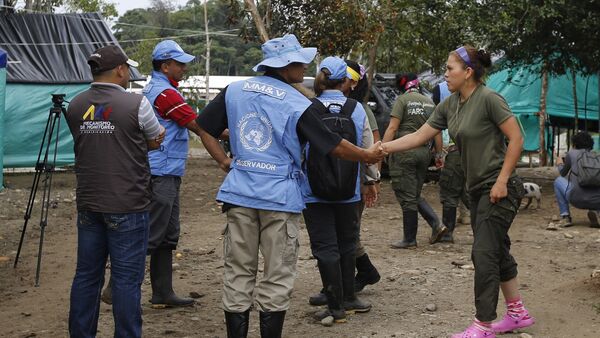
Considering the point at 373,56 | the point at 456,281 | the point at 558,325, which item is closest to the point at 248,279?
the point at 558,325

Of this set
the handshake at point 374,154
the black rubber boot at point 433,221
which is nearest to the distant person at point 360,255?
the handshake at point 374,154

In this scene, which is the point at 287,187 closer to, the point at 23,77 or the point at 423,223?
the point at 423,223

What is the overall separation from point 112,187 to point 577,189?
7074 millimetres

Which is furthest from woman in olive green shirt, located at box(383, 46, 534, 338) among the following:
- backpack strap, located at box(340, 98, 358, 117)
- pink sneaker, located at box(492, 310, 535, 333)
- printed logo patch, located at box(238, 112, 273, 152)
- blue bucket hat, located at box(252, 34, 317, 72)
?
printed logo patch, located at box(238, 112, 273, 152)

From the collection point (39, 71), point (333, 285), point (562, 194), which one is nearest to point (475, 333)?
point (333, 285)

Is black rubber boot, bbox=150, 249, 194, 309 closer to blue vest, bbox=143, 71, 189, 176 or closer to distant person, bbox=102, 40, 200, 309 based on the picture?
distant person, bbox=102, 40, 200, 309

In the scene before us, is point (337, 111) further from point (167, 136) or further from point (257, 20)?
point (257, 20)

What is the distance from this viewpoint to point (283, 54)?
5.24 meters

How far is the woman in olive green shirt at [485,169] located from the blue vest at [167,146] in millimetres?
2052

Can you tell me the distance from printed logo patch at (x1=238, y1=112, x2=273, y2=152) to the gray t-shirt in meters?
1.41

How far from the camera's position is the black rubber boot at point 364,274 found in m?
7.05

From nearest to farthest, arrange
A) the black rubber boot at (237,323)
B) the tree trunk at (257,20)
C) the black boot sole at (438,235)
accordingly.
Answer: the black rubber boot at (237,323), the black boot sole at (438,235), the tree trunk at (257,20)

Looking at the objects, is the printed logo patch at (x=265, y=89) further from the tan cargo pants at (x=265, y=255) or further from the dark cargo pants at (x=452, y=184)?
the dark cargo pants at (x=452, y=184)

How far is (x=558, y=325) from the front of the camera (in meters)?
6.30
